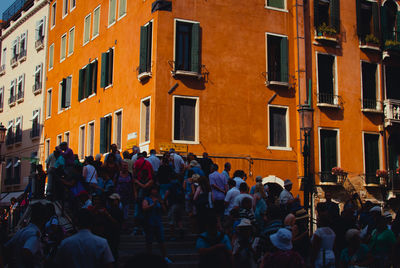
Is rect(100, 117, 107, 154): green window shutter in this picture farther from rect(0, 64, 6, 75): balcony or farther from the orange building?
rect(0, 64, 6, 75): balcony

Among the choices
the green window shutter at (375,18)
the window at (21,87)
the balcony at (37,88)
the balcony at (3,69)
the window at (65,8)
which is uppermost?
the window at (65,8)

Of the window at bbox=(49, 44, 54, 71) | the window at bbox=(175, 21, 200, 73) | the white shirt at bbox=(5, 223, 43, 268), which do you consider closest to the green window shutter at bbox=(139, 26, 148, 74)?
the window at bbox=(175, 21, 200, 73)

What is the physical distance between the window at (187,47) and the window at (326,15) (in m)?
6.01

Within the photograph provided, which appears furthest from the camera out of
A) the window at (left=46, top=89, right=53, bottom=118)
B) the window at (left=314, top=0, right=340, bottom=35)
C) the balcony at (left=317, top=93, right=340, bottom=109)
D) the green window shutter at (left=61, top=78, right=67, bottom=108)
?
the window at (left=46, top=89, right=53, bottom=118)

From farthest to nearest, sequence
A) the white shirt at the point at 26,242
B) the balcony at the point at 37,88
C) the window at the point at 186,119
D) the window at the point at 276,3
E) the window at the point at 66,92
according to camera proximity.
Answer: the balcony at the point at 37,88 < the window at the point at 66,92 < the window at the point at 276,3 < the window at the point at 186,119 < the white shirt at the point at 26,242

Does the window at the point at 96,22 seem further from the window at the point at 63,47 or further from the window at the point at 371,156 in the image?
the window at the point at 371,156

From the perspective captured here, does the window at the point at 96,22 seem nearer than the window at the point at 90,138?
No

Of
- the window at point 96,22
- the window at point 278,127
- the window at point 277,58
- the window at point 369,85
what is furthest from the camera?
the window at point 96,22

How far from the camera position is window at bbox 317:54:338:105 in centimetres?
2600

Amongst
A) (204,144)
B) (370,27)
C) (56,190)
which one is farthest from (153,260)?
(370,27)

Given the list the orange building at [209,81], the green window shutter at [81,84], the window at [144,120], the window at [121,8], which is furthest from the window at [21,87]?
the window at [144,120]

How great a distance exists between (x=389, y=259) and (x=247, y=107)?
50.0 feet

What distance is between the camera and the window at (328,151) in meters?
25.5

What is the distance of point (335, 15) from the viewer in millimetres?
26812
